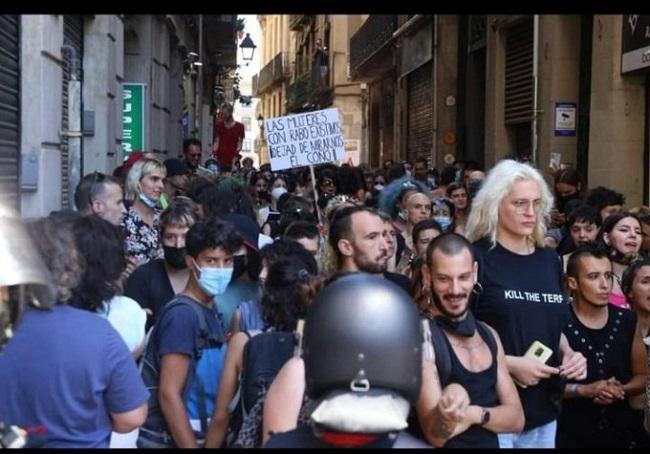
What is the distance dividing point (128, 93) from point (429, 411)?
40.6 ft

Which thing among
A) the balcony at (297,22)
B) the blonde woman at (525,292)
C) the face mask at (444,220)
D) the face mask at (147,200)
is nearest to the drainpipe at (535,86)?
the face mask at (444,220)

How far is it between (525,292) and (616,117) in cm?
967

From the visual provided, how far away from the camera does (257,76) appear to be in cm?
7831

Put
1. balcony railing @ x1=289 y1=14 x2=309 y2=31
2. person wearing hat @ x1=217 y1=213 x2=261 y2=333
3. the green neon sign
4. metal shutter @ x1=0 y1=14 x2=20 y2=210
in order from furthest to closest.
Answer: balcony railing @ x1=289 y1=14 x2=309 y2=31 → the green neon sign → metal shutter @ x1=0 y1=14 x2=20 y2=210 → person wearing hat @ x1=217 y1=213 x2=261 y2=333

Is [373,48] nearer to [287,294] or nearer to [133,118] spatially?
[133,118]

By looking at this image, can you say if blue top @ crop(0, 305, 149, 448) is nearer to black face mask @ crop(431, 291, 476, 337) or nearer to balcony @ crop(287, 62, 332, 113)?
black face mask @ crop(431, 291, 476, 337)

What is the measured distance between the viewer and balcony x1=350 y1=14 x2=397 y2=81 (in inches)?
1244

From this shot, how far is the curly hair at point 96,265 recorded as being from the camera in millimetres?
4094

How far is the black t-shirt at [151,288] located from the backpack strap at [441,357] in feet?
6.43

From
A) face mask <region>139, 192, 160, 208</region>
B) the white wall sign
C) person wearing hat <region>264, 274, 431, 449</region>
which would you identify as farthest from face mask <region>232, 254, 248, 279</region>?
the white wall sign

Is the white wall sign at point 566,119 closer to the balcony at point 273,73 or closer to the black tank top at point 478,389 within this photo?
the black tank top at point 478,389

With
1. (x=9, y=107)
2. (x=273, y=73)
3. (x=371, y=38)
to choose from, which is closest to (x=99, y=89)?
(x=9, y=107)

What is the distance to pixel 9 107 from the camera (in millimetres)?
8977

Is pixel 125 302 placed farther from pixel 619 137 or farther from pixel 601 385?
pixel 619 137
